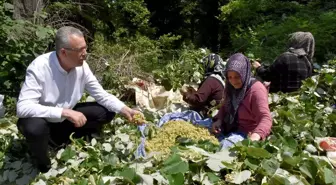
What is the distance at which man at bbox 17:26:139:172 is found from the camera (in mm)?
2873

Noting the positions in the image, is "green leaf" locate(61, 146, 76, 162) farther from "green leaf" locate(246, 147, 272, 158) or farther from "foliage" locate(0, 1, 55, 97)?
"foliage" locate(0, 1, 55, 97)

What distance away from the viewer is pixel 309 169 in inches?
101

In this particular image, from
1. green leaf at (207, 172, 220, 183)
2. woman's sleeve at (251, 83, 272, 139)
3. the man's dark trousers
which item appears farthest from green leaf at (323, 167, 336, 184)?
the man's dark trousers

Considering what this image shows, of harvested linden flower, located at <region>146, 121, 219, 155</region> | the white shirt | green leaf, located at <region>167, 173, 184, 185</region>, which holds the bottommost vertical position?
harvested linden flower, located at <region>146, 121, 219, 155</region>

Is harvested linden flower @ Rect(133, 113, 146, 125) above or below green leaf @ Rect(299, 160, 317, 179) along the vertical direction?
above

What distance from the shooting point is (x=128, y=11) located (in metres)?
11.6

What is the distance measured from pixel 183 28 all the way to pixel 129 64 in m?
8.45

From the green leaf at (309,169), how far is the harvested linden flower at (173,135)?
0.76 meters

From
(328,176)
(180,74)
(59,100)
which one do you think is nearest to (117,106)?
(59,100)

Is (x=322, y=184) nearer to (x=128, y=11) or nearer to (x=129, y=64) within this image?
(x=129, y=64)

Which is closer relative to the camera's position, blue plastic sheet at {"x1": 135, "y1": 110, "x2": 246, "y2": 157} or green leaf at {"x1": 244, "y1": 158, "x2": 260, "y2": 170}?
green leaf at {"x1": 244, "y1": 158, "x2": 260, "y2": 170}

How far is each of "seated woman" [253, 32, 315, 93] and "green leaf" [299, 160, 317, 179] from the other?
2207mm

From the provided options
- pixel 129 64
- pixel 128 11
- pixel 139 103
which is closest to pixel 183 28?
pixel 128 11

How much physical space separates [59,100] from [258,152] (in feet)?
4.85
